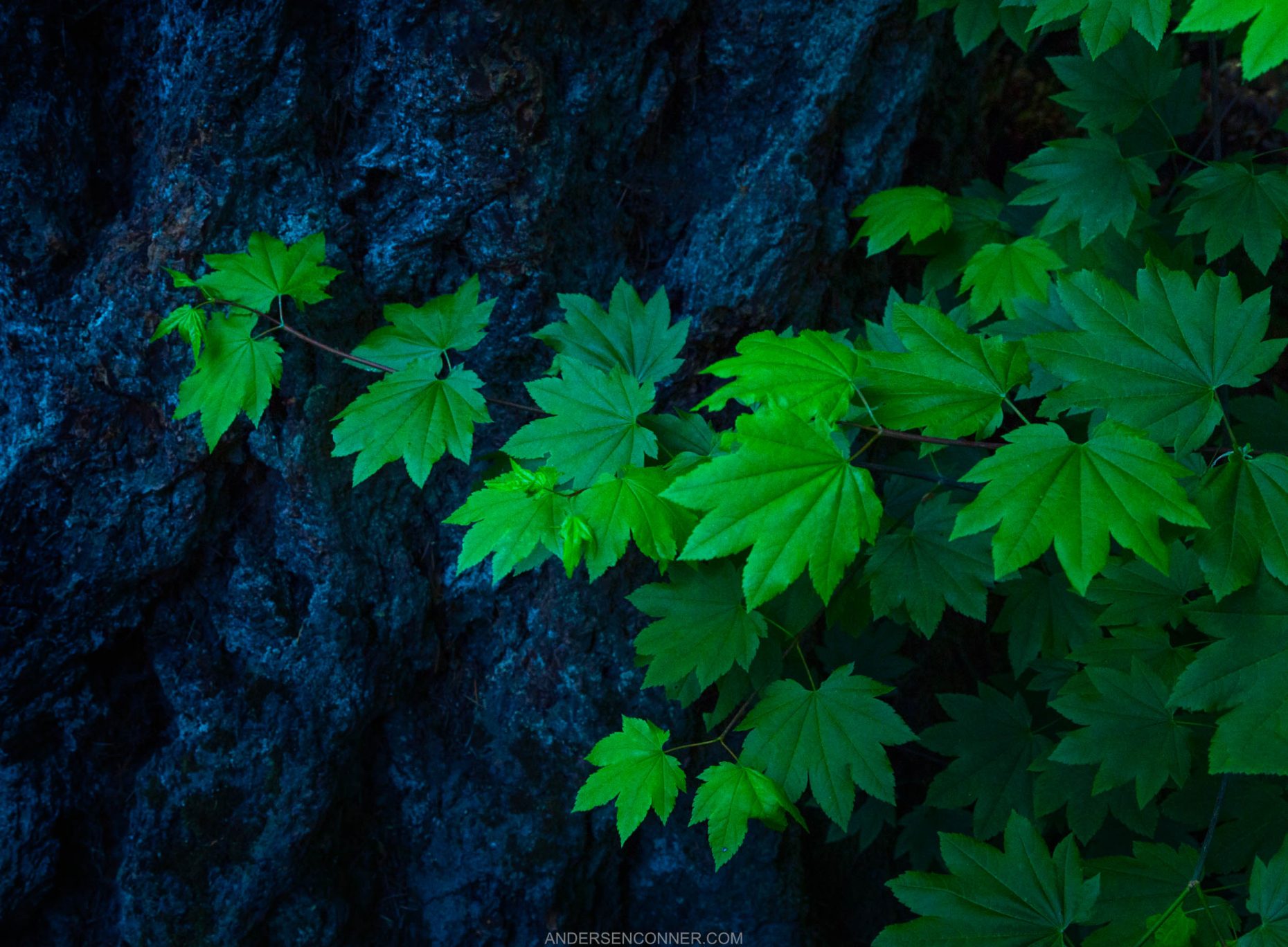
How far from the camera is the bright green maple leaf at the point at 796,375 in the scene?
1.59 metres

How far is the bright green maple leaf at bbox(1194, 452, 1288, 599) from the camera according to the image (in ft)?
4.95

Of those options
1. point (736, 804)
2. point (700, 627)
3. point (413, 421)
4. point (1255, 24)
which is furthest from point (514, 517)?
point (1255, 24)

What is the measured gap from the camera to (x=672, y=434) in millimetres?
2129

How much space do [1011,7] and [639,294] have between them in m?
1.38

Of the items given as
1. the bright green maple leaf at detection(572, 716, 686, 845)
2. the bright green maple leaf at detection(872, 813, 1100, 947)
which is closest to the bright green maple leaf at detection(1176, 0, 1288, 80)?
the bright green maple leaf at detection(872, 813, 1100, 947)

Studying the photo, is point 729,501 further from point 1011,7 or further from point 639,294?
point 1011,7

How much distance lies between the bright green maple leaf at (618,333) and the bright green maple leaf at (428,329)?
0.69ft

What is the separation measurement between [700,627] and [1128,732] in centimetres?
102

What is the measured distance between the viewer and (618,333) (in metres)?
A: 2.37

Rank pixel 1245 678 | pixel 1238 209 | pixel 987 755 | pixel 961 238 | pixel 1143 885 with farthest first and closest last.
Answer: pixel 961 238 < pixel 987 755 < pixel 1238 209 < pixel 1143 885 < pixel 1245 678

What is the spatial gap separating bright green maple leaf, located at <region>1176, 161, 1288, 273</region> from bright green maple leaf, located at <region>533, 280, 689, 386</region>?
4.96 feet

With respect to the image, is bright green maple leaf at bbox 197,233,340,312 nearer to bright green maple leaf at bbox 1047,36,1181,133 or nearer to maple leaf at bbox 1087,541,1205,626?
maple leaf at bbox 1087,541,1205,626

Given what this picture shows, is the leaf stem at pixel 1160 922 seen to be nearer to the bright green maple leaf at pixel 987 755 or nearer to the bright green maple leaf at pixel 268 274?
the bright green maple leaf at pixel 987 755

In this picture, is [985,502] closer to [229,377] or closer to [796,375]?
[796,375]
